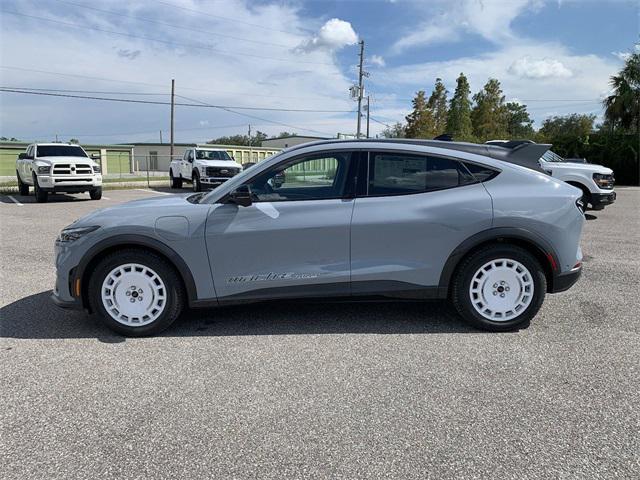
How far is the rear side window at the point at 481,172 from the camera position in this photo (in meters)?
4.06

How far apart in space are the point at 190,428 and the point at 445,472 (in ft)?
4.55

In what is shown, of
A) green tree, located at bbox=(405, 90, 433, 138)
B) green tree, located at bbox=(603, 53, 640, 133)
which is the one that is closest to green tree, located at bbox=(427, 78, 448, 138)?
green tree, located at bbox=(405, 90, 433, 138)

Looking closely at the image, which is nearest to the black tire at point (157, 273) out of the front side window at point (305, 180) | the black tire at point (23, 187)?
the front side window at point (305, 180)

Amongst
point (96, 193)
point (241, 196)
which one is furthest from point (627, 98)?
point (241, 196)

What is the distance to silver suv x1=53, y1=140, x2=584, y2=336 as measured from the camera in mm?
3893

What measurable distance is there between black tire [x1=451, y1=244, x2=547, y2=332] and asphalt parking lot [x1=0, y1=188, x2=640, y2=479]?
0.12 m

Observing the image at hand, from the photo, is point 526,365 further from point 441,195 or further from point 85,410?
point 85,410

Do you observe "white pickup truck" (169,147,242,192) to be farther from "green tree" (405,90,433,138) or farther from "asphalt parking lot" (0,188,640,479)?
"green tree" (405,90,433,138)

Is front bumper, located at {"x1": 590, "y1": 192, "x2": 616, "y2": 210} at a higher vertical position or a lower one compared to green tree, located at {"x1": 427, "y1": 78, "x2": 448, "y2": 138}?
lower

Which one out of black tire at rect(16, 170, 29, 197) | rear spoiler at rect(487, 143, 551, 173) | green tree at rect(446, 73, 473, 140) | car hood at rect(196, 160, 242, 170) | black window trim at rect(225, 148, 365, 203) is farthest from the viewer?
green tree at rect(446, 73, 473, 140)

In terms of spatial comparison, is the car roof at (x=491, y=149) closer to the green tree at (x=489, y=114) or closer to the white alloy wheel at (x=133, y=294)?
the white alloy wheel at (x=133, y=294)

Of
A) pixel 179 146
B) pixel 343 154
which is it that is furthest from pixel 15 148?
pixel 343 154

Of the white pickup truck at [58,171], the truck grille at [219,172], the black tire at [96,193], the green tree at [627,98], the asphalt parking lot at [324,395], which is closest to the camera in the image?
the asphalt parking lot at [324,395]

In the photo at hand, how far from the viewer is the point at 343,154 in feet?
13.3
